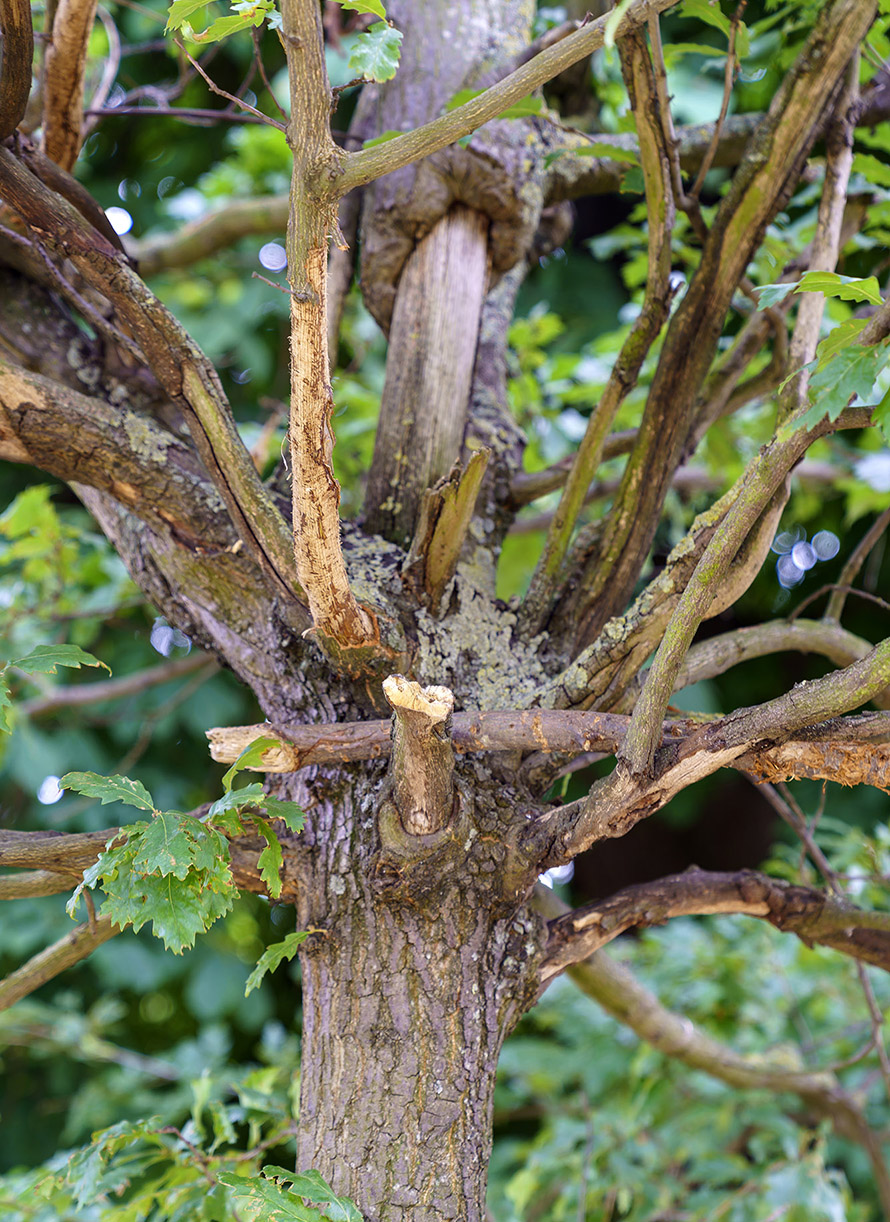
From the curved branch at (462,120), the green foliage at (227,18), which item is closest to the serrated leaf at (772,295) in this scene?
the curved branch at (462,120)

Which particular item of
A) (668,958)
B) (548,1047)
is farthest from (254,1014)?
(668,958)

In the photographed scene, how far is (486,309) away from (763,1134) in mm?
2368

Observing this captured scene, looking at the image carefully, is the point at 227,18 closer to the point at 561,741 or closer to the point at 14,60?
the point at 14,60

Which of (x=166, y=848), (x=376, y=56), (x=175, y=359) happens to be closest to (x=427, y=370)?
(x=175, y=359)

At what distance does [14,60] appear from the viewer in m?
1.08

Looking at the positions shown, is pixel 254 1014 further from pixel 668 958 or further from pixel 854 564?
pixel 854 564

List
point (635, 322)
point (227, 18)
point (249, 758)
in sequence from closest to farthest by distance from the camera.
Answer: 1. point (227, 18)
2. point (249, 758)
3. point (635, 322)

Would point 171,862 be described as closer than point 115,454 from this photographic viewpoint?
Yes

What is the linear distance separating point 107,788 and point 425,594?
501 mm

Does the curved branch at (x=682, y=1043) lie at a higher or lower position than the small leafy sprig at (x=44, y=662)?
lower

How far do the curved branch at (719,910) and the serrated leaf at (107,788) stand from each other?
0.57 metres

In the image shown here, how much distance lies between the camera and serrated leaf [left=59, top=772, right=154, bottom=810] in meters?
1.01

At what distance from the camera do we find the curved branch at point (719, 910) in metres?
1.28

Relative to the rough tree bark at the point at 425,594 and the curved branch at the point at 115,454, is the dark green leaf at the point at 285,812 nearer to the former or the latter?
the rough tree bark at the point at 425,594
